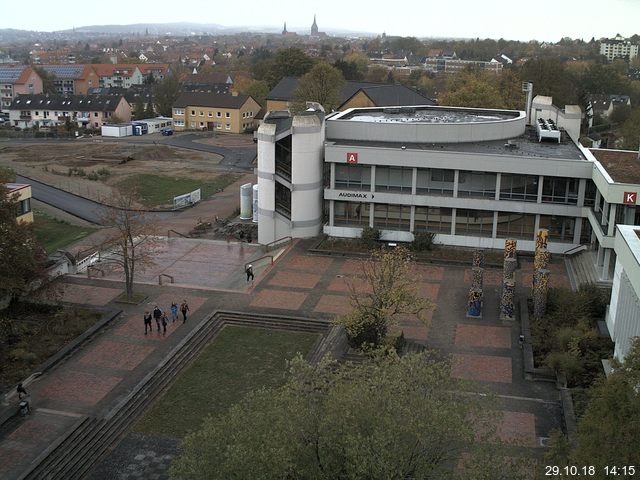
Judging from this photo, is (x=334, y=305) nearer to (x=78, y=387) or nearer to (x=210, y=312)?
(x=210, y=312)

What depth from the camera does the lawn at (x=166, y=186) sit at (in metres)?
66.5

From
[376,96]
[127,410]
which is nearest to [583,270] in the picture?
[127,410]

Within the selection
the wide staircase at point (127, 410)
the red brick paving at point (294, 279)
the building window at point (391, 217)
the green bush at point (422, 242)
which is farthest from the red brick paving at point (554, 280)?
the wide staircase at point (127, 410)

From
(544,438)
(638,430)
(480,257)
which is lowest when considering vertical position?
(544,438)

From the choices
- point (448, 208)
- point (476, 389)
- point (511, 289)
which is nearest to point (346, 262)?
point (448, 208)

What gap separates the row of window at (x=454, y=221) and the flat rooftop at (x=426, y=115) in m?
8.65

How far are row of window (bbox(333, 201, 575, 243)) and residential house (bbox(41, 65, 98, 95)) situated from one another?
132261mm

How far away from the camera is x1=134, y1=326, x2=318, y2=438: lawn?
2645 cm

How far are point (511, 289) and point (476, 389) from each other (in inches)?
630

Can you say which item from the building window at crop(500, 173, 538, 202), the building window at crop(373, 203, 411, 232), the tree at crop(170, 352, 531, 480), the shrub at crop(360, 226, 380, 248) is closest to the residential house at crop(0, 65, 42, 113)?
the building window at crop(373, 203, 411, 232)

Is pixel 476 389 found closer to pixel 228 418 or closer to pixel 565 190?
pixel 228 418

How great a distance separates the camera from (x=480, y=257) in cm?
3831

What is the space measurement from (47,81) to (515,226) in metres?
138

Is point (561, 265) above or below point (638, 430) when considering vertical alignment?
below
